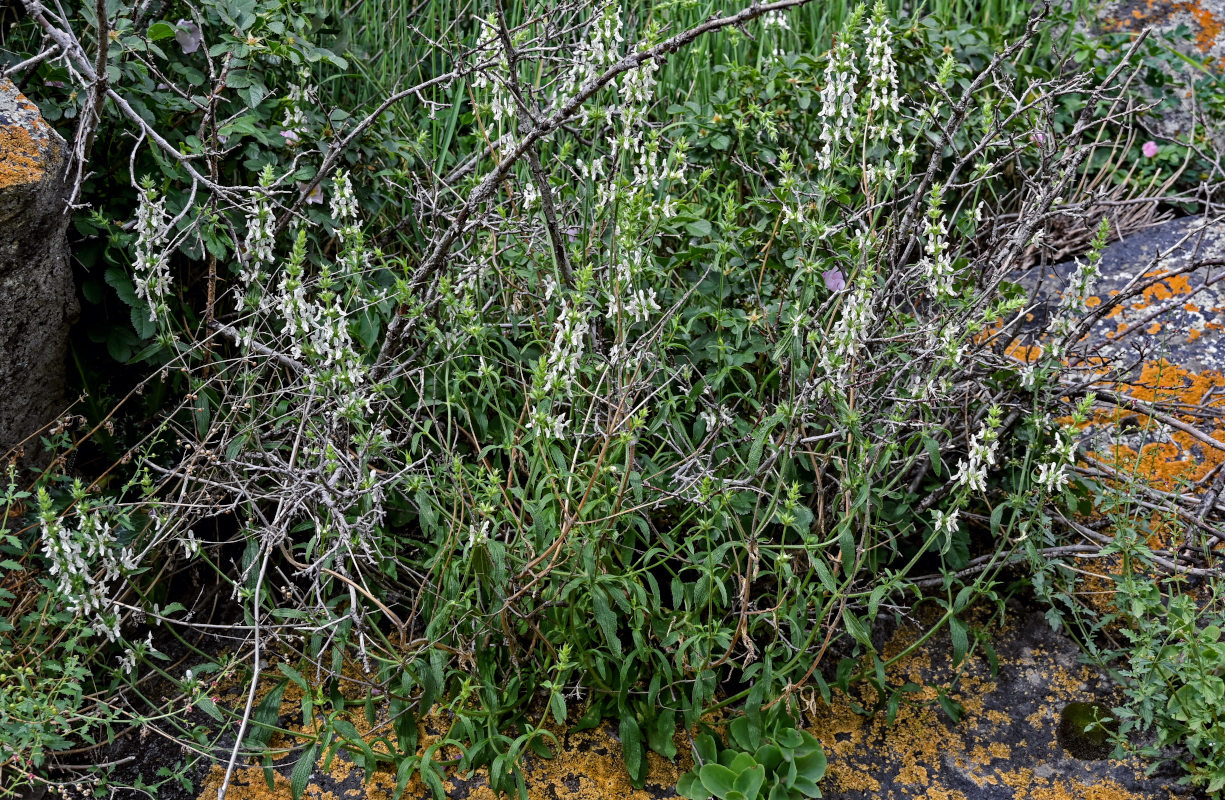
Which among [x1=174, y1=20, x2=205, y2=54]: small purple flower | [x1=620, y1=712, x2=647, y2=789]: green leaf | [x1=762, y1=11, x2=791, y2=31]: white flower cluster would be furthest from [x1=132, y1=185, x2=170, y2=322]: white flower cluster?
[x1=762, y1=11, x2=791, y2=31]: white flower cluster

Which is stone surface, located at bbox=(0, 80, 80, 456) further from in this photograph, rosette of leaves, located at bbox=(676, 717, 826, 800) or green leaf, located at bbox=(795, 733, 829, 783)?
green leaf, located at bbox=(795, 733, 829, 783)

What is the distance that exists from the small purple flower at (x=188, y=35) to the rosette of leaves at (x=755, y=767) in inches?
92.1

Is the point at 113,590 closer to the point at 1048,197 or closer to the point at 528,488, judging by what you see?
the point at 528,488

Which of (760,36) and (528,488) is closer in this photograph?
(528,488)

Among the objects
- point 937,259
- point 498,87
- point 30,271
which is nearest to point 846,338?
point 937,259

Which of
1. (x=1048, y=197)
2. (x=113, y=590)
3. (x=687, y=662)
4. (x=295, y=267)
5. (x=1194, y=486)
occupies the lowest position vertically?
(x=113, y=590)

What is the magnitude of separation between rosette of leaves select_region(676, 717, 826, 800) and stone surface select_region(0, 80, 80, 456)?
1.84 metres

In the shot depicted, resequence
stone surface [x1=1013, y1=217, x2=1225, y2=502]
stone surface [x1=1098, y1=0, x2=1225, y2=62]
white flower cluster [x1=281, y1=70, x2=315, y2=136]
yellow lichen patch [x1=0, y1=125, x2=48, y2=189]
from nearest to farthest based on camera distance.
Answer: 1. yellow lichen patch [x1=0, y1=125, x2=48, y2=189]
2. stone surface [x1=1013, y1=217, x2=1225, y2=502]
3. white flower cluster [x1=281, y1=70, x2=315, y2=136]
4. stone surface [x1=1098, y1=0, x2=1225, y2=62]

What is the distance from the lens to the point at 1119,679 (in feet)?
7.58

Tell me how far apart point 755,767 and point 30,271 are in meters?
2.04

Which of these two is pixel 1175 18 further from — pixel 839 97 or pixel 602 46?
pixel 602 46

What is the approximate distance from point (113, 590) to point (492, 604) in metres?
1.05

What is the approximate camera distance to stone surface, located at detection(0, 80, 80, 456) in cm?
242

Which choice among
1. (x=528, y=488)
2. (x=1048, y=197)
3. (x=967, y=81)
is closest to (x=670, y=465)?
(x=528, y=488)
